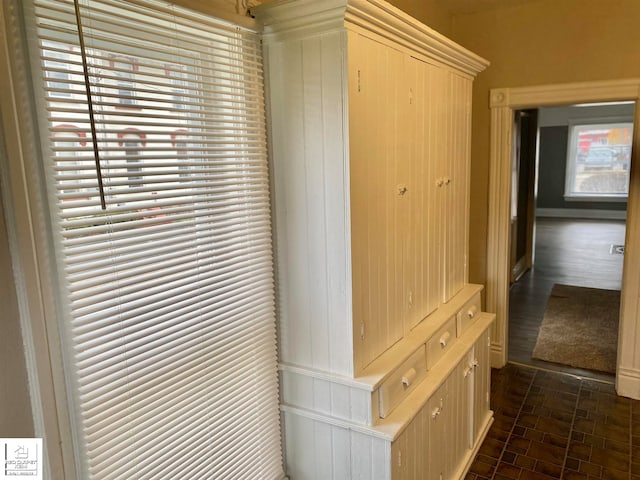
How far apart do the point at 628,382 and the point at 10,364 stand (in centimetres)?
371

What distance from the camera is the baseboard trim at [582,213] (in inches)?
438

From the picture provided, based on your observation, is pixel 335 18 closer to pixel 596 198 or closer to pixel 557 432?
pixel 557 432

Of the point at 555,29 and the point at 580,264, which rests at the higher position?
the point at 555,29

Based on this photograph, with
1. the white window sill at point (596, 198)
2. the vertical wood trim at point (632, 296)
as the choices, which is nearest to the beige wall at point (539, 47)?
the vertical wood trim at point (632, 296)

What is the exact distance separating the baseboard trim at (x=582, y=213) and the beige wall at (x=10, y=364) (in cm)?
1248

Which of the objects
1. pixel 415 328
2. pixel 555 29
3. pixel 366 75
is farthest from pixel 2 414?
pixel 555 29

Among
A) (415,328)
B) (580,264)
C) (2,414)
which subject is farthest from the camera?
(580,264)

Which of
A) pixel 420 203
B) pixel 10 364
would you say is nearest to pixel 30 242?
pixel 10 364

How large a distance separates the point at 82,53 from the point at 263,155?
73cm

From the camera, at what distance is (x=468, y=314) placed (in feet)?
8.92

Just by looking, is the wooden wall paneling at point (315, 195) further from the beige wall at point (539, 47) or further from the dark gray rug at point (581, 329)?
the dark gray rug at point (581, 329)

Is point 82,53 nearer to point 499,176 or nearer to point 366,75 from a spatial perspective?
point 366,75

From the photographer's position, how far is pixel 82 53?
3.72ft

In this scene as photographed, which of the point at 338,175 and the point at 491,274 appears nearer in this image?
the point at 338,175
